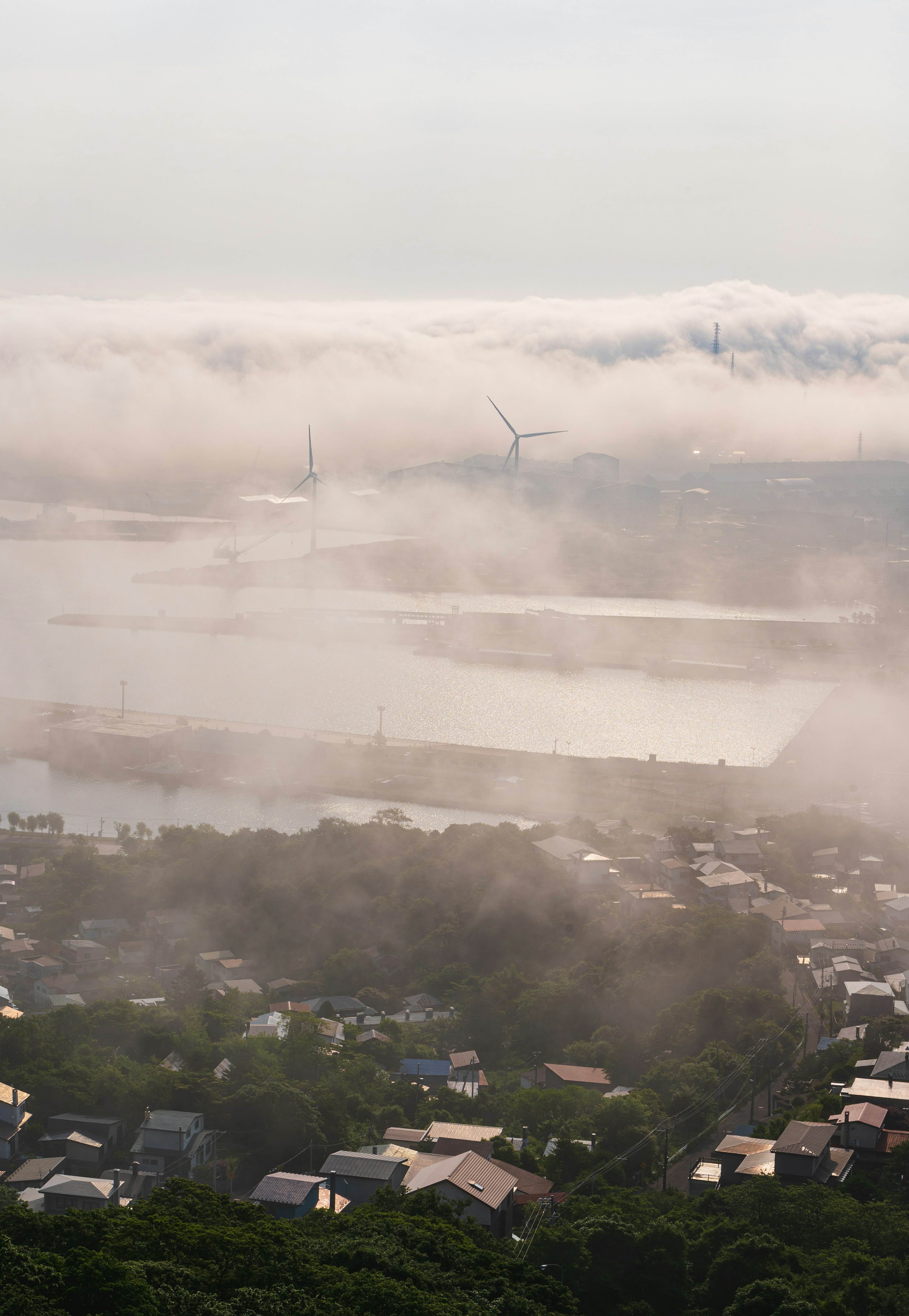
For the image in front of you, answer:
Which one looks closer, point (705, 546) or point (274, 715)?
point (274, 715)

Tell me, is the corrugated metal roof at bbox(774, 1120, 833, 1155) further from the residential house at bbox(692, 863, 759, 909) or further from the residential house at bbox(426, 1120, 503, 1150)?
the residential house at bbox(692, 863, 759, 909)

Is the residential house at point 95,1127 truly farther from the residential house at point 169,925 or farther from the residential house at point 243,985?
the residential house at point 169,925

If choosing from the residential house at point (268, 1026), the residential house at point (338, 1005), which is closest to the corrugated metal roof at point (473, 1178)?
the residential house at point (268, 1026)

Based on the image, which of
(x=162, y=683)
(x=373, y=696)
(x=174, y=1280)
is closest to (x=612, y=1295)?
(x=174, y=1280)

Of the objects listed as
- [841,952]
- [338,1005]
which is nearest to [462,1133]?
[338,1005]

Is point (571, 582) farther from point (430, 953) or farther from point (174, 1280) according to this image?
point (174, 1280)

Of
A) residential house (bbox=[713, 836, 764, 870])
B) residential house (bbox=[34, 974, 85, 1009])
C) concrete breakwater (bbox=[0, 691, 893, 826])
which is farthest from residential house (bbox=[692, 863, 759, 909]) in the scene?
residential house (bbox=[34, 974, 85, 1009])
